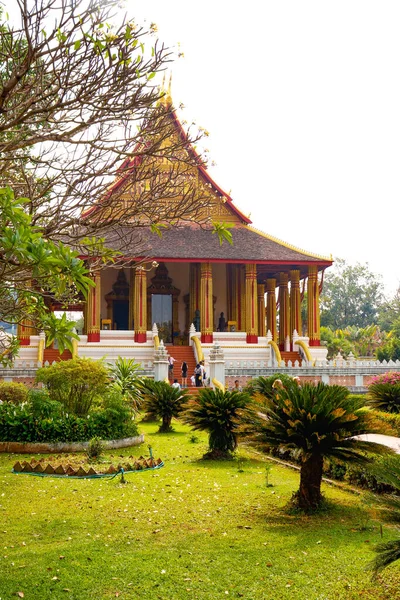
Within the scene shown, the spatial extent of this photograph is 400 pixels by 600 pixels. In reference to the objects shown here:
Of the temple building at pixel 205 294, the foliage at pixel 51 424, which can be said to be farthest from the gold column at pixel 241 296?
the foliage at pixel 51 424

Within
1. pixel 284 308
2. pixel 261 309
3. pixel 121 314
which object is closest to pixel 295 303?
pixel 284 308

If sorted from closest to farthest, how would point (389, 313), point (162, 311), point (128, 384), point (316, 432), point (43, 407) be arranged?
1. point (316, 432)
2. point (43, 407)
3. point (128, 384)
4. point (162, 311)
5. point (389, 313)

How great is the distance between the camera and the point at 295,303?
34719 mm

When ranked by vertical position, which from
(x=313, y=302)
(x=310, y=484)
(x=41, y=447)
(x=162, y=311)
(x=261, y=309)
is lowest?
(x=41, y=447)

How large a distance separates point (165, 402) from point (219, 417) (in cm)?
470

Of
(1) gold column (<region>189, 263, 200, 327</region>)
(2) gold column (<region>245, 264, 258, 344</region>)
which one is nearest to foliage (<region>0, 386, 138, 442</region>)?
(2) gold column (<region>245, 264, 258, 344</region>)

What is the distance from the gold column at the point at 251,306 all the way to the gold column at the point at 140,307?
16.9ft

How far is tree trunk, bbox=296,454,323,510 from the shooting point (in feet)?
24.4

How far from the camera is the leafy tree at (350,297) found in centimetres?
7275

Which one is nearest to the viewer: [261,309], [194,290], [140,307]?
[140,307]

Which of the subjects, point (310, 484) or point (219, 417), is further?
point (219, 417)

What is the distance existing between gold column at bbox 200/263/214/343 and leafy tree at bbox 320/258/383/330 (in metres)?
43.3

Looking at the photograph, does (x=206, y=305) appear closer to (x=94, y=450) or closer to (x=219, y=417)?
(x=219, y=417)

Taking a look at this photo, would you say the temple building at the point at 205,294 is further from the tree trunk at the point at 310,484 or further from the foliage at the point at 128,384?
the tree trunk at the point at 310,484
